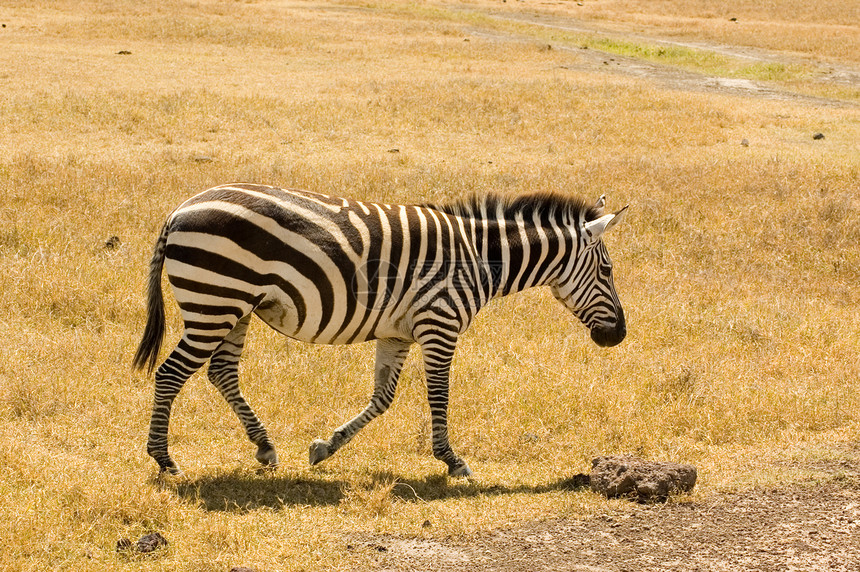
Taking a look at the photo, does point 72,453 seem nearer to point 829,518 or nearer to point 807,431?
point 829,518

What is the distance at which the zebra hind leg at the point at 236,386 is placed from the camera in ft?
22.8

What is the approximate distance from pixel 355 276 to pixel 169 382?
1474mm

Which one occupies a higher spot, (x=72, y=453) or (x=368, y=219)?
(x=368, y=219)

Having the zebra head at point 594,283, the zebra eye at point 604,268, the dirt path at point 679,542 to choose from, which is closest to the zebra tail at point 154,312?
the dirt path at point 679,542

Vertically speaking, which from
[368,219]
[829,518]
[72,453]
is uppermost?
[368,219]

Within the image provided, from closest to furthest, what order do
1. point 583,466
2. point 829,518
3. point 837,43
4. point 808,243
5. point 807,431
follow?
point 829,518
point 583,466
point 807,431
point 808,243
point 837,43

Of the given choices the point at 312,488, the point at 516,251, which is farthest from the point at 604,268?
the point at 312,488

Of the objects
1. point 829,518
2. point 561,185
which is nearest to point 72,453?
point 829,518

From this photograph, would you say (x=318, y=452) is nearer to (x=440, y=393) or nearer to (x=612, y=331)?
(x=440, y=393)

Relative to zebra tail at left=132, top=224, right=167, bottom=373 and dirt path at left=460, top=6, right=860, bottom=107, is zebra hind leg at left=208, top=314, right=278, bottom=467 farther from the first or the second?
dirt path at left=460, top=6, right=860, bottom=107

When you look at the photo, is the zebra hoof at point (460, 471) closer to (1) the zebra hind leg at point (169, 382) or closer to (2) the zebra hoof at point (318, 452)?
(2) the zebra hoof at point (318, 452)

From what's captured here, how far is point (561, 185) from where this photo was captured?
15094 millimetres

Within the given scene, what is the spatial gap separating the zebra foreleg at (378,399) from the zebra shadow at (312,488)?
20cm

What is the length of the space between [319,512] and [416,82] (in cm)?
1874
